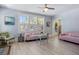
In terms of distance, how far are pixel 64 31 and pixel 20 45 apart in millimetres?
1102

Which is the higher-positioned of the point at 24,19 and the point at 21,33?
the point at 24,19

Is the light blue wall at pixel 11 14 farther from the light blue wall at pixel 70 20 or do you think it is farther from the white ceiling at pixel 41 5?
the light blue wall at pixel 70 20

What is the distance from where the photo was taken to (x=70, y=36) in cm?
263

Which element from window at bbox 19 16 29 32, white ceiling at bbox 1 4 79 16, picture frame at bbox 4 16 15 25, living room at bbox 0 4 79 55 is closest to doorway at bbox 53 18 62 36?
living room at bbox 0 4 79 55

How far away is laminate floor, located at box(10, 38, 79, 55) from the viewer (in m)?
2.53

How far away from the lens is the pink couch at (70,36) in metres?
2.56

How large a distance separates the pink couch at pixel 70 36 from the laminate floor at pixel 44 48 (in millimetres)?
96

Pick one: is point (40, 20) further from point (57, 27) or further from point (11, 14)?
point (11, 14)

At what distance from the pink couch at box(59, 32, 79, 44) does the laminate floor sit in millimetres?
96

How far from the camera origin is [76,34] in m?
2.58

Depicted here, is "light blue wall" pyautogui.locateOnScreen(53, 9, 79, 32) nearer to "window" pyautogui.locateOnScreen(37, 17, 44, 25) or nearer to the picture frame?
"window" pyautogui.locateOnScreen(37, 17, 44, 25)

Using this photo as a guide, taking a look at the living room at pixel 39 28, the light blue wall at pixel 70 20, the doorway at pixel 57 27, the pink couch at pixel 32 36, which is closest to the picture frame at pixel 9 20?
the living room at pixel 39 28
